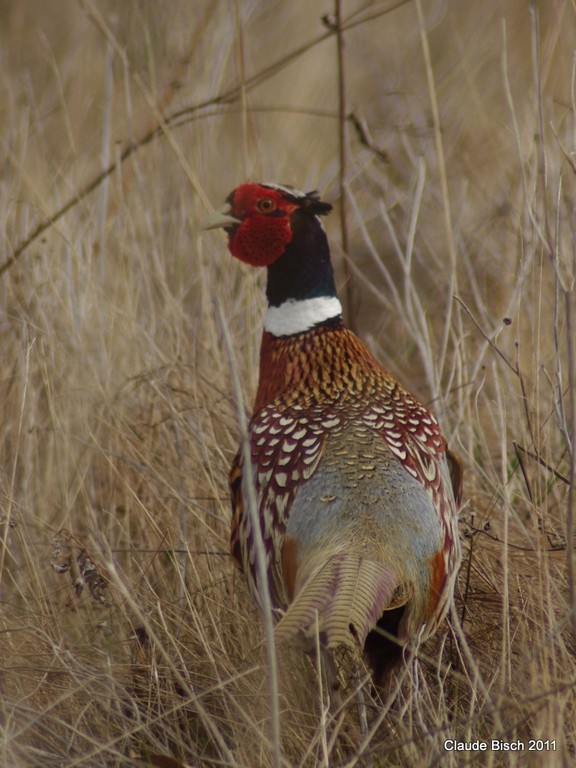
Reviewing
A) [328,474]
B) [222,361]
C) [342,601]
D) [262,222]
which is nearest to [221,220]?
[262,222]

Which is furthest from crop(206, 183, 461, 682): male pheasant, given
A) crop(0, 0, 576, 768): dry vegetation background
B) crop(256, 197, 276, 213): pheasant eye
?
crop(0, 0, 576, 768): dry vegetation background

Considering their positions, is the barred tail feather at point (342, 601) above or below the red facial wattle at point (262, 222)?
below

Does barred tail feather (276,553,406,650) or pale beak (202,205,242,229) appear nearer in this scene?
barred tail feather (276,553,406,650)

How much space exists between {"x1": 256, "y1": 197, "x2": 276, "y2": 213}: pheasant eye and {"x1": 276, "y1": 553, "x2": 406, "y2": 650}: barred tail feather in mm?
1061

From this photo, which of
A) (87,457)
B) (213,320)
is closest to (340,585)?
(87,457)

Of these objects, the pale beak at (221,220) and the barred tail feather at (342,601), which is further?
the pale beak at (221,220)

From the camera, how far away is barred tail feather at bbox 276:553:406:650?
6.61 ft

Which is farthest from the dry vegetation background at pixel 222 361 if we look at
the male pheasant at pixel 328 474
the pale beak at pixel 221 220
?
the pale beak at pixel 221 220

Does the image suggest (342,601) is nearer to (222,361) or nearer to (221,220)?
(221,220)

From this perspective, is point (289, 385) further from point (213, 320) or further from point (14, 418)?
point (14, 418)

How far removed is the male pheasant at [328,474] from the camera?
2.20 metres

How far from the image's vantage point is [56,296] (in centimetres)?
375

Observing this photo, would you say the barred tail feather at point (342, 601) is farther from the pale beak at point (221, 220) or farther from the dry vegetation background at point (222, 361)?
the pale beak at point (221, 220)

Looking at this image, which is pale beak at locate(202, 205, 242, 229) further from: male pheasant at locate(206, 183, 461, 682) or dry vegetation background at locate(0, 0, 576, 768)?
dry vegetation background at locate(0, 0, 576, 768)
